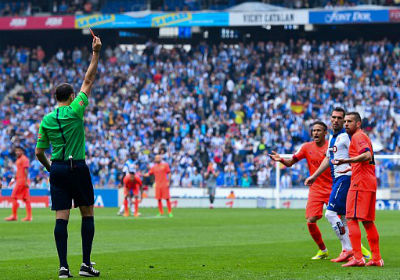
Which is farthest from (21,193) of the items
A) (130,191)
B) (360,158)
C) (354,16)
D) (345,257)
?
(354,16)

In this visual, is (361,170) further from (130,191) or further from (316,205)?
(130,191)

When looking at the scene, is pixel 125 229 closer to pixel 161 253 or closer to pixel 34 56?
pixel 161 253

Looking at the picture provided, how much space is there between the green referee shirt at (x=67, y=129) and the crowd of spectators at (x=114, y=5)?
39.4m

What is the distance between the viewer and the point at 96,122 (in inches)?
1874

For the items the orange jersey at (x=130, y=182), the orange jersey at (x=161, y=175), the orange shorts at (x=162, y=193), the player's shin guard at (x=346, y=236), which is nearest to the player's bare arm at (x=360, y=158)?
the player's shin guard at (x=346, y=236)

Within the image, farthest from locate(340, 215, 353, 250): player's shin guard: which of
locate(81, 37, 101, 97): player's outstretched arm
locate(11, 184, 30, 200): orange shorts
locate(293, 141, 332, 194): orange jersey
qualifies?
locate(11, 184, 30, 200): orange shorts

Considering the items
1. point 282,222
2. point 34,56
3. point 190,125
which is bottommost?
point 282,222

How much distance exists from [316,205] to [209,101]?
3305cm

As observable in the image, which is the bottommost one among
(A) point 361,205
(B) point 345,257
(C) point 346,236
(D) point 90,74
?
(B) point 345,257

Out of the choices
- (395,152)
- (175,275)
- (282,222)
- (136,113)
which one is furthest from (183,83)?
(175,275)

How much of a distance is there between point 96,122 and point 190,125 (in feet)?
17.3

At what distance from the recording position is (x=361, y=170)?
485 inches

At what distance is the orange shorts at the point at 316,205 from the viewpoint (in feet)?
46.1

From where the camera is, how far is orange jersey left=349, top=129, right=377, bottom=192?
1216 centimetres
